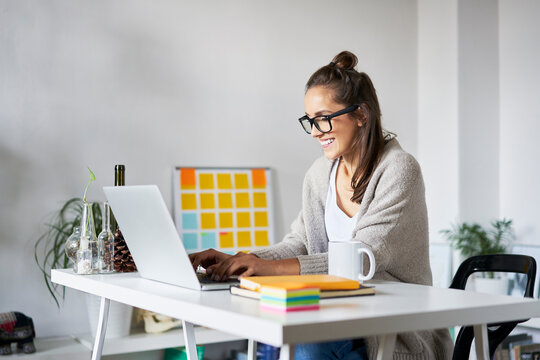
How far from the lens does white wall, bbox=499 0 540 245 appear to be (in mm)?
3559

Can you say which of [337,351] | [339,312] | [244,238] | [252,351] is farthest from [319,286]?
[244,238]

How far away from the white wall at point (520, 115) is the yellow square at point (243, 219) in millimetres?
1602

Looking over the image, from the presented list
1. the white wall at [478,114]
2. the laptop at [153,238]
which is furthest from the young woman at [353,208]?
the white wall at [478,114]

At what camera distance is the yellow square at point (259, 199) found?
3.36m

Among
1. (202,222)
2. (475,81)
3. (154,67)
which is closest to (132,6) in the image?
(154,67)

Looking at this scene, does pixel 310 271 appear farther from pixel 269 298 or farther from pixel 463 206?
pixel 463 206

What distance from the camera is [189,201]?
3152 mm

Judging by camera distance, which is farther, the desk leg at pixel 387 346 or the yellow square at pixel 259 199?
the yellow square at pixel 259 199

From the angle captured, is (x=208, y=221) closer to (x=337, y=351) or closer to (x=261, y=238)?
(x=261, y=238)

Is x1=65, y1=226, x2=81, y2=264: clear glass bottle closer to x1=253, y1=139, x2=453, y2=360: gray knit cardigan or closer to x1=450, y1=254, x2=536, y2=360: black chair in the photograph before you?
x1=253, y1=139, x2=453, y2=360: gray knit cardigan

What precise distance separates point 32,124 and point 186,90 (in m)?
0.79

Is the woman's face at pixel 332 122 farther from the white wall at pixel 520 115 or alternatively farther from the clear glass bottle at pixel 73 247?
the white wall at pixel 520 115

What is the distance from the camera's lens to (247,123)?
3365 mm

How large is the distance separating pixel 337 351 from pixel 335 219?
45 centimetres
